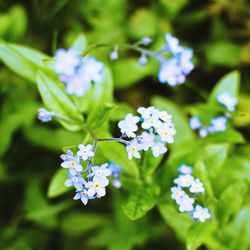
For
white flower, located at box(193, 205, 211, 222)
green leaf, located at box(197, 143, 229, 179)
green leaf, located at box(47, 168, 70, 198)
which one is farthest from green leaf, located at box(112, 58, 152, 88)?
white flower, located at box(193, 205, 211, 222)

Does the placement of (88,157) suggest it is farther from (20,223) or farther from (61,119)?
(20,223)

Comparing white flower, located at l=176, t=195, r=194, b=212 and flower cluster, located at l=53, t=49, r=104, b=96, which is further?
white flower, located at l=176, t=195, r=194, b=212

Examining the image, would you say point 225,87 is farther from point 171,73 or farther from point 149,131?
point 149,131

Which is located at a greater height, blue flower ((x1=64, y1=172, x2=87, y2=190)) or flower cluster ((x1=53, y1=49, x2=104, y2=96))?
flower cluster ((x1=53, y1=49, x2=104, y2=96))

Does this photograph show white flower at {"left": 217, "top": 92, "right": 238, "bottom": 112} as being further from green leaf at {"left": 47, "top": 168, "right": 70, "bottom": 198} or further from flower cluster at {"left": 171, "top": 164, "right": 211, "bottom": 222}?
green leaf at {"left": 47, "top": 168, "right": 70, "bottom": 198}

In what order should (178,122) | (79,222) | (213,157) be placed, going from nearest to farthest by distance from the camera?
1. (213,157)
2. (178,122)
3. (79,222)

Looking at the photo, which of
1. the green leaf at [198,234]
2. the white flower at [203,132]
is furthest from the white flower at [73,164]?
the white flower at [203,132]

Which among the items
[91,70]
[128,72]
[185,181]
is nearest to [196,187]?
[185,181]
